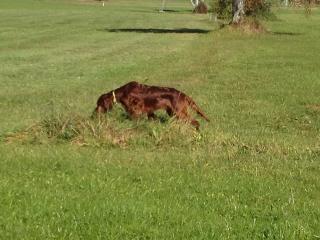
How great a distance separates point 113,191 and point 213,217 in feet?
4.13

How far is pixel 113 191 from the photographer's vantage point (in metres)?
7.15

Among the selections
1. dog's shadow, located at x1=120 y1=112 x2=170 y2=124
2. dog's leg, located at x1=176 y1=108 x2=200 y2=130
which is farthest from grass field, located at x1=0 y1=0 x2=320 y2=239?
dog's leg, located at x1=176 y1=108 x2=200 y2=130

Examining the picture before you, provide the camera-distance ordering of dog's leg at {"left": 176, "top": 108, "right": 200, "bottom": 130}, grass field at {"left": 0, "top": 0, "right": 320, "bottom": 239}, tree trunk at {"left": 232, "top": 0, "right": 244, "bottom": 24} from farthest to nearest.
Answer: tree trunk at {"left": 232, "top": 0, "right": 244, "bottom": 24}
dog's leg at {"left": 176, "top": 108, "right": 200, "bottom": 130}
grass field at {"left": 0, "top": 0, "right": 320, "bottom": 239}

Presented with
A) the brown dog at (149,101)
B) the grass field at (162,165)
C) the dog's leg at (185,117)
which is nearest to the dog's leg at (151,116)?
the brown dog at (149,101)

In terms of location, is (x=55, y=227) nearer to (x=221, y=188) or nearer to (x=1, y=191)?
(x=1, y=191)

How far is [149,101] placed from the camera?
10.5 meters

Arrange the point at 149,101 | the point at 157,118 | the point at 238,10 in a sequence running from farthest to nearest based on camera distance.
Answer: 1. the point at 238,10
2. the point at 157,118
3. the point at 149,101

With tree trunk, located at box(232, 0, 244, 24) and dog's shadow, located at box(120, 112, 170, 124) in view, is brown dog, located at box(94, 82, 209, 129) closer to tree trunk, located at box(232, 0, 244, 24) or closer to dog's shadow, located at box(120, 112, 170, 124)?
dog's shadow, located at box(120, 112, 170, 124)

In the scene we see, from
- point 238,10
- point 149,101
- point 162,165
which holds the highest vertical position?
point 149,101

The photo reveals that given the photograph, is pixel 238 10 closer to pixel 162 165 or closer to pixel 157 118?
pixel 157 118

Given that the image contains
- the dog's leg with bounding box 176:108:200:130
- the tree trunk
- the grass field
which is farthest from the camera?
the tree trunk

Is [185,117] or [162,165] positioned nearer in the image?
[162,165]

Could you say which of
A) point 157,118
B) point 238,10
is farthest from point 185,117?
point 238,10

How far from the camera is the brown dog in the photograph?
34.7 feet
